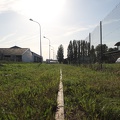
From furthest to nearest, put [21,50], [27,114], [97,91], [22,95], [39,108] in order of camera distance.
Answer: [21,50], [97,91], [22,95], [39,108], [27,114]

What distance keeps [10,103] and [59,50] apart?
121808 millimetres

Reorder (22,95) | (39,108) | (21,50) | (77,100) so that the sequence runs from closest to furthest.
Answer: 1. (39,108)
2. (77,100)
3. (22,95)
4. (21,50)

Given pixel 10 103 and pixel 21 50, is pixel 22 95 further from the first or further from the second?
pixel 21 50

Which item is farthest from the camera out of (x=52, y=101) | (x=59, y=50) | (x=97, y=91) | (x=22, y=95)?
(x=59, y=50)

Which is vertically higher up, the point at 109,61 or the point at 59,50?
the point at 59,50

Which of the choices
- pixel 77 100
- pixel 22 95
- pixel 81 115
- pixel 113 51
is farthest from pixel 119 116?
pixel 113 51

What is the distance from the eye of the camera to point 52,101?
16.1 feet

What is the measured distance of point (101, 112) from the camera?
4.09 meters

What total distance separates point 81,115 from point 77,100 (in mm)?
1204

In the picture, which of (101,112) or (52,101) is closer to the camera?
(101,112)

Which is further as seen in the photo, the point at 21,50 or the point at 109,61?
the point at 21,50

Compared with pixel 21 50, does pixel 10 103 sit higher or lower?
lower

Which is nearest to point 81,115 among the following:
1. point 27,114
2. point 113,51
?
point 27,114

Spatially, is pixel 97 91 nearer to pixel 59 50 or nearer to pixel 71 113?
pixel 71 113
